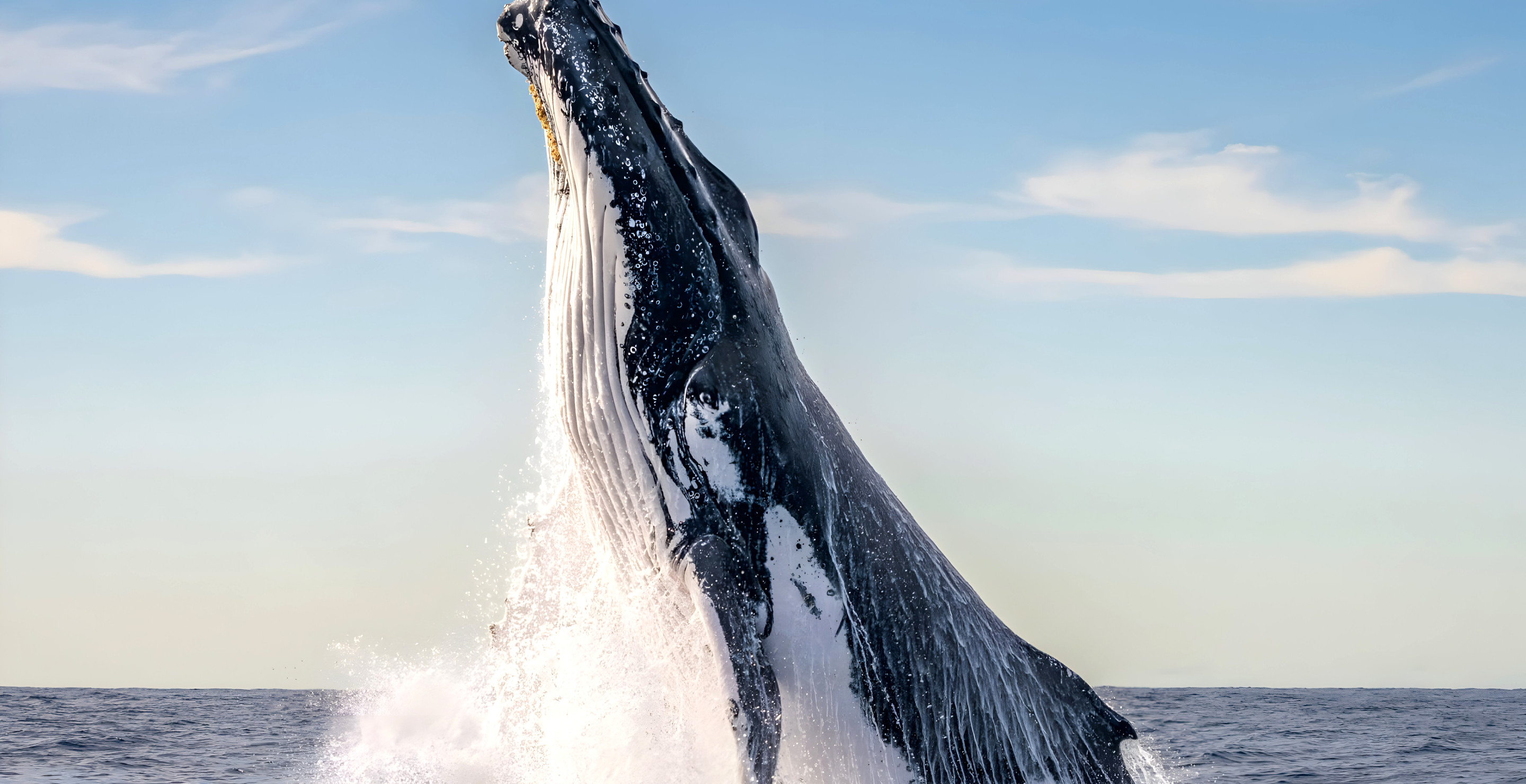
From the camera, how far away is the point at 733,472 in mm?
6348

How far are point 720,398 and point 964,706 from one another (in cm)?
259

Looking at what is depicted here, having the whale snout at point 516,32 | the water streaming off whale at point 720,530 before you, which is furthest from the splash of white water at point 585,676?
the whale snout at point 516,32

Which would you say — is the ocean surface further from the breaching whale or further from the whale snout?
the whale snout

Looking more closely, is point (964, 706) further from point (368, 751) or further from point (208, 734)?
point (208, 734)

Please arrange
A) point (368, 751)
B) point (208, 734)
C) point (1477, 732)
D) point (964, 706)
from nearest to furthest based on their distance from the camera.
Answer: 1. point (964, 706)
2. point (368, 751)
3. point (208, 734)
4. point (1477, 732)

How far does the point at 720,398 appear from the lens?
20.7 feet

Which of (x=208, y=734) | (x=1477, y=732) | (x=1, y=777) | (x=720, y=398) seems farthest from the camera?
(x=1477, y=732)

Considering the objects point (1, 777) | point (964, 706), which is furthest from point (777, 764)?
point (1, 777)

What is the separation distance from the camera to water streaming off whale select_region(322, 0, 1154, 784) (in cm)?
635

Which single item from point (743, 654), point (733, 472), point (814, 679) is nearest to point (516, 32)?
point (733, 472)

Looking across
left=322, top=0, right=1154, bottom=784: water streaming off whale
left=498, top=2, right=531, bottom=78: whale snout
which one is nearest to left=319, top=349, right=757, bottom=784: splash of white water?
left=322, top=0, right=1154, bottom=784: water streaming off whale

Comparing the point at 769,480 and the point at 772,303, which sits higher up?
the point at 772,303

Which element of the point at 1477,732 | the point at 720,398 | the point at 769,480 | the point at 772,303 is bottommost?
the point at 1477,732

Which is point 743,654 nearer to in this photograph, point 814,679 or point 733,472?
point 814,679
